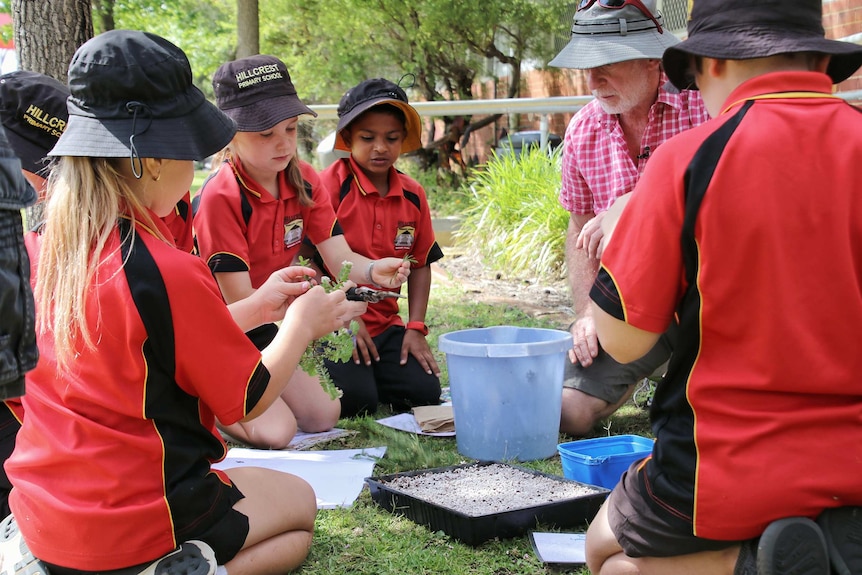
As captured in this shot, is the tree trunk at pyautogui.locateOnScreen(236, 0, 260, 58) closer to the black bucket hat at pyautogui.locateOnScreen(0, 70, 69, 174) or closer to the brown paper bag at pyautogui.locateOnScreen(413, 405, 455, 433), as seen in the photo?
the brown paper bag at pyautogui.locateOnScreen(413, 405, 455, 433)

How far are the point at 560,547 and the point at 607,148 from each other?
1.85 meters

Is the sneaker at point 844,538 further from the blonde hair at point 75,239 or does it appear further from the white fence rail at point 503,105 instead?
the white fence rail at point 503,105

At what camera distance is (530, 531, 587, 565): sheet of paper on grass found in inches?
103

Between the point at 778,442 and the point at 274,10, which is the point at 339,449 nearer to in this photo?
the point at 778,442

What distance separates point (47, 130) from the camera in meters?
2.83

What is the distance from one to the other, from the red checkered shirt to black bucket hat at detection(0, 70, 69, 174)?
2126 mm

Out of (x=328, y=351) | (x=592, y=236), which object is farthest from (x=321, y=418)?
(x=592, y=236)

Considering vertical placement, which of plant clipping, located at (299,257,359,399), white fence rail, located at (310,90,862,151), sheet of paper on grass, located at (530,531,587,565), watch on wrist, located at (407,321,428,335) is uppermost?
white fence rail, located at (310,90,862,151)

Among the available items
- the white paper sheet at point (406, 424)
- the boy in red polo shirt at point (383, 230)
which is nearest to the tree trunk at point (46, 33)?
the boy in red polo shirt at point (383, 230)

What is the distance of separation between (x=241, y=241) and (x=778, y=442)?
2.53 meters

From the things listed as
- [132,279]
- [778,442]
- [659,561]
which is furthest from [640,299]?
[132,279]

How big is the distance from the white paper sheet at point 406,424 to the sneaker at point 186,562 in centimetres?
177

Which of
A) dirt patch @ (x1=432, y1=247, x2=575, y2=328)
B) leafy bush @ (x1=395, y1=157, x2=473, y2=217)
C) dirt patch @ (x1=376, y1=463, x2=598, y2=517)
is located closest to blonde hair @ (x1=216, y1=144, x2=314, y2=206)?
dirt patch @ (x1=376, y1=463, x2=598, y2=517)

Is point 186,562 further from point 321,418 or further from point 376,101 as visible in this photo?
point 376,101
